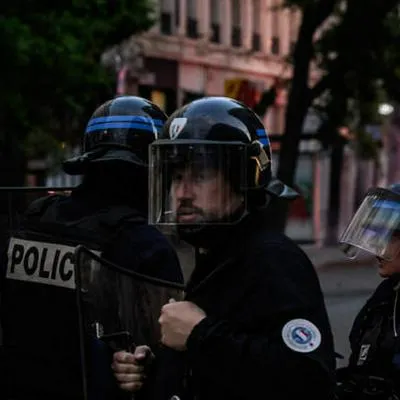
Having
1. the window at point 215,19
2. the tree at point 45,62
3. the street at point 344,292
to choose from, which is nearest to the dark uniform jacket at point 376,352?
the street at point 344,292

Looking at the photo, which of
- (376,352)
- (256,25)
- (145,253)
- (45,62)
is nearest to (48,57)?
(45,62)

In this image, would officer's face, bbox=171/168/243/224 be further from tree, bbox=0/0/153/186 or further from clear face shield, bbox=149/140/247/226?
tree, bbox=0/0/153/186

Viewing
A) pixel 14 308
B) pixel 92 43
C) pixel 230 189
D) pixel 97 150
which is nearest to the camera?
pixel 230 189

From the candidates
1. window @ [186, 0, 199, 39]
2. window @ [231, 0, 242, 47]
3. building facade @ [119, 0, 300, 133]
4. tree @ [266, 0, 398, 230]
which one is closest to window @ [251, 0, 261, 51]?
building facade @ [119, 0, 300, 133]

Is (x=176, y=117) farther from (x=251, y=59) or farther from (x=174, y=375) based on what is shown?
(x=251, y=59)

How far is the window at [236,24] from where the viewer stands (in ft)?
106

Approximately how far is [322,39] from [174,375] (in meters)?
18.5

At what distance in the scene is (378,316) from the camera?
10.4 feet

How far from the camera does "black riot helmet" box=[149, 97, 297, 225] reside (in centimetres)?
231

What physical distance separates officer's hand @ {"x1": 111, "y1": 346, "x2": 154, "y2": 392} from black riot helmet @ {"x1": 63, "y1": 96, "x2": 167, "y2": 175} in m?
0.68

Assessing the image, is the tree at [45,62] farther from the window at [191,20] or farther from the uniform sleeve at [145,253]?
the window at [191,20]

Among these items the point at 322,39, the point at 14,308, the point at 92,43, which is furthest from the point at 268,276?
the point at 322,39

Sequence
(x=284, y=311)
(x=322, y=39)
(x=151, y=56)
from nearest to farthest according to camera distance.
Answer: (x=284, y=311)
(x=322, y=39)
(x=151, y=56)

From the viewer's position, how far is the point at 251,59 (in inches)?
1304
